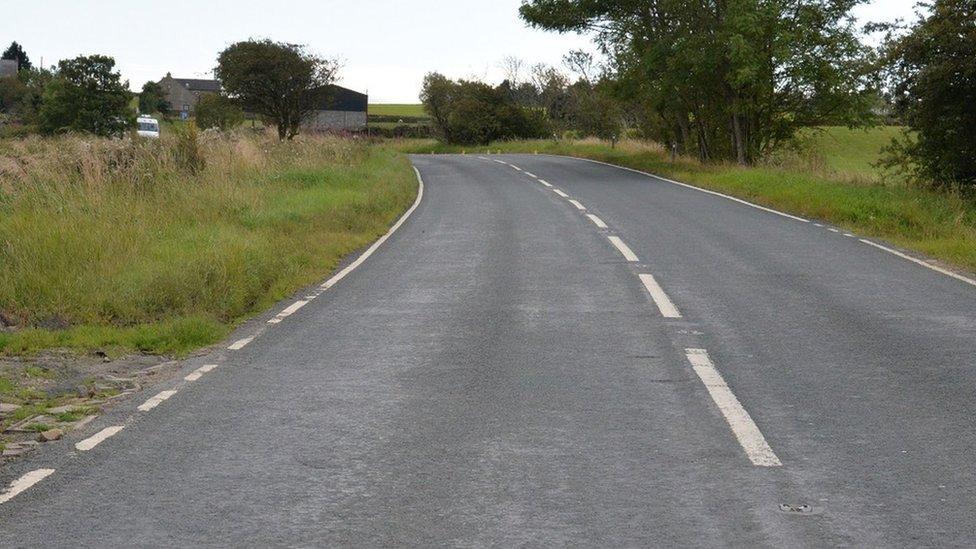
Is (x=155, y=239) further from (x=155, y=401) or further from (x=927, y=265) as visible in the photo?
(x=927, y=265)

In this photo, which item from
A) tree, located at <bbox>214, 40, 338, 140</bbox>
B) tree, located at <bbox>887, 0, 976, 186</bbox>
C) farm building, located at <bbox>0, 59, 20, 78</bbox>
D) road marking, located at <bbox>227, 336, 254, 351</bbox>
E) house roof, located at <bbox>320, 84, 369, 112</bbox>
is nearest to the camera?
road marking, located at <bbox>227, 336, 254, 351</bbox>

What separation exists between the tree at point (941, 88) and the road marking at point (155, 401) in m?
18.0

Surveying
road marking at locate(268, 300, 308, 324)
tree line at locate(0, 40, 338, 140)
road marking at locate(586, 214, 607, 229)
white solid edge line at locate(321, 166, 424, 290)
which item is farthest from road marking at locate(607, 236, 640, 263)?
tree line at locate(0, 40, 338, 140)

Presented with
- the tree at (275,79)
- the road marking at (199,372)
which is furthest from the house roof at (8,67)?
the road marking at (199,372)

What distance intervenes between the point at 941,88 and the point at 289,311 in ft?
51.3

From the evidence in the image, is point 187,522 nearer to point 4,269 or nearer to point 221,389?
point 221,389

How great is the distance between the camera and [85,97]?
209 ft

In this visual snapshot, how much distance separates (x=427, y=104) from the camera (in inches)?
3233

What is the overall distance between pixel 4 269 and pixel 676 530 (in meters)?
8.56

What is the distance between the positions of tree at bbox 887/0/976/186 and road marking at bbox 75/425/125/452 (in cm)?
1872

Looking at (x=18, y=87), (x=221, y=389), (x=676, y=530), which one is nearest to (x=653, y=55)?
(x=221, y=389)

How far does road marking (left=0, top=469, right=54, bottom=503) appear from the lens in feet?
16.6

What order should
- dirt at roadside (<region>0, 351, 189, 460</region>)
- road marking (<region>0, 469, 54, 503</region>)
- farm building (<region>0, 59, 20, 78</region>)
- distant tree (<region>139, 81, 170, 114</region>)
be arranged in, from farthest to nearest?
farm building (<region>0, 59, 20, 78</region>)
distant tree (<region>139, 81, 170, 114</region>)
dirt at roadside (<region>0, 351, 189, 460</region>)
road marking (<region>0, 469, 54, 503</region>)

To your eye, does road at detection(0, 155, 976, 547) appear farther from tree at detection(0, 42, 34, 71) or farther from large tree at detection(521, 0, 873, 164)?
tree at detection(0, 42, 34, 71)
